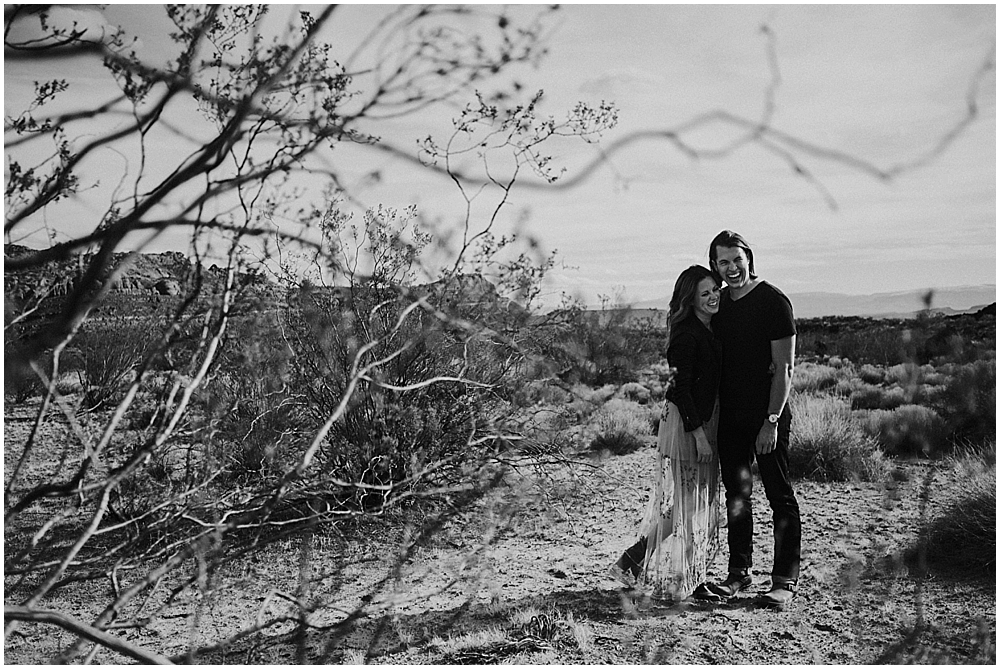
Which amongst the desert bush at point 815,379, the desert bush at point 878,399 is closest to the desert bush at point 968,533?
the desert bush at point 878,399

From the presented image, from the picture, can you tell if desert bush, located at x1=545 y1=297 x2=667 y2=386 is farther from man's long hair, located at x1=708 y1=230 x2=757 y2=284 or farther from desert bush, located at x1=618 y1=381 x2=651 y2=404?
man's long hair, located at x1=708 y1=230 x2=757 y2=284

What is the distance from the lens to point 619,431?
25.1 feet

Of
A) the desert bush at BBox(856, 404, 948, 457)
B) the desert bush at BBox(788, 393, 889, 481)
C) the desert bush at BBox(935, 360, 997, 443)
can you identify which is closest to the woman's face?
the desert bush at BBox(788, 393, 889, 481)

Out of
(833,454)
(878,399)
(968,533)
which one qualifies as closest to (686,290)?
(968,533)

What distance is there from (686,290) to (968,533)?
6.92 ft

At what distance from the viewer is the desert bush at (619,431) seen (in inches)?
297

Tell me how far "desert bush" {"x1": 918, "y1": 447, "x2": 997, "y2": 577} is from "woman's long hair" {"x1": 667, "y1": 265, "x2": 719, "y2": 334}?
1.97 metres

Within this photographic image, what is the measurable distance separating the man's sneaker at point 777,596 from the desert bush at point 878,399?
6.56 metres

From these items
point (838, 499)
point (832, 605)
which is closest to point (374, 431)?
point (832, 605)

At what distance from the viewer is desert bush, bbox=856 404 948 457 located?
23.7ft

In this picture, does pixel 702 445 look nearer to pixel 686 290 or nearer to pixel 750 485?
pixel 750 485

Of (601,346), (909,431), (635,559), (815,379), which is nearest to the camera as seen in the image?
(635,559)

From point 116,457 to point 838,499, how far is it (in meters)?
5.30

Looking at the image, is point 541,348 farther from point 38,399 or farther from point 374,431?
point 38,399
